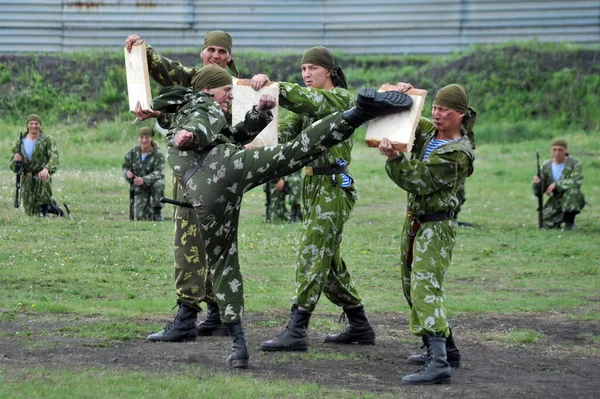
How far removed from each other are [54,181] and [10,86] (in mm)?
10059

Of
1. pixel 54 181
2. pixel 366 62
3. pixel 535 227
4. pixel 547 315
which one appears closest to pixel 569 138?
pixel 366 62

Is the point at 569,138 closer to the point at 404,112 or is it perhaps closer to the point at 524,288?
the point at 524,288

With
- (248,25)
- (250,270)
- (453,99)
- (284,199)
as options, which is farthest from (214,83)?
(248,25)

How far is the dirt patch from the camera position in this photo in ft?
24.7

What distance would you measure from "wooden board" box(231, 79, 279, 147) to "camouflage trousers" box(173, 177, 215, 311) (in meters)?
0.77

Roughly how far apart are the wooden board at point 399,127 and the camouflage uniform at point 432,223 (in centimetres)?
27

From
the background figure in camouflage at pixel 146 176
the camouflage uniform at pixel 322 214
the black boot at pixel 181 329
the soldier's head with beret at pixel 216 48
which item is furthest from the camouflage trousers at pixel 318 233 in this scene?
the background figure in camouflage at pixel 146 176

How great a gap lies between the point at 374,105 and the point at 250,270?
6.44 m

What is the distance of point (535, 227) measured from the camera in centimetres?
1942

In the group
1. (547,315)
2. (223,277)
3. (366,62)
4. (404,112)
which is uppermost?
(366,62)

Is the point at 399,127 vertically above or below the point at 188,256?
above

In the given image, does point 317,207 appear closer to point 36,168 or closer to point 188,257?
point 188,257

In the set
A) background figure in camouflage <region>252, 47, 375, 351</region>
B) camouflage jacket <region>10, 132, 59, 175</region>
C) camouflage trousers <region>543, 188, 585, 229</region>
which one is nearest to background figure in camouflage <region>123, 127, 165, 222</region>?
camouflage jacket <region>10, 132, 59, 175</region>

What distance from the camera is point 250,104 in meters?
8.19
